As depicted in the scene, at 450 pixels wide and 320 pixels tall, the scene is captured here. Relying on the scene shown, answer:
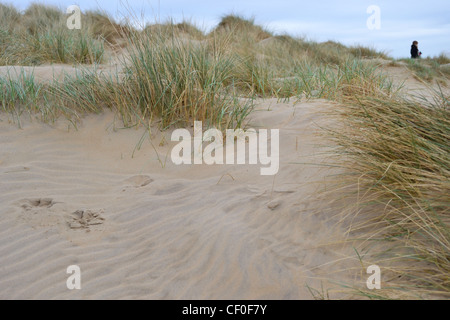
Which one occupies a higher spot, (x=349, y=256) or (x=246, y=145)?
(x=246, y=145)

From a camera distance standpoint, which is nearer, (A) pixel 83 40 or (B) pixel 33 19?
(A) pixel 83 40

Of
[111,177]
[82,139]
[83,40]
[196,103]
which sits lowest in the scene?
[111,177]

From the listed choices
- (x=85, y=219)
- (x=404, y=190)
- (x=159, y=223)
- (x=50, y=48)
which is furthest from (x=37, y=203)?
(x=50, y=48)

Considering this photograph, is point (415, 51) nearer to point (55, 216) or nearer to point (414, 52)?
point (414, 52)

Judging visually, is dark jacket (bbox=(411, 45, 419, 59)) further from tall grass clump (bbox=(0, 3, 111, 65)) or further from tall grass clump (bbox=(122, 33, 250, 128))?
tall grass clump (bbox=(122, 33, 250, 128))

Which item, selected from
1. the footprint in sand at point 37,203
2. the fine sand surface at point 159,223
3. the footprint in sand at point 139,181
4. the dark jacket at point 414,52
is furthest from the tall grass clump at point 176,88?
the dark jacket at point 414,52

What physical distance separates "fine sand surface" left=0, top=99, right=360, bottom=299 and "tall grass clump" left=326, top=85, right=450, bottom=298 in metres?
0.21

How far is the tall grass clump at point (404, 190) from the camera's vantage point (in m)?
2.33

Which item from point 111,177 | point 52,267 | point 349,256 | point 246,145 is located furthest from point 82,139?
point 349,256

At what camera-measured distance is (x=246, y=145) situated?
4.30m

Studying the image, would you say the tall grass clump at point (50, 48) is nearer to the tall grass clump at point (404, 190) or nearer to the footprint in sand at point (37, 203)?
the footprint in sand at point (37, 203)
